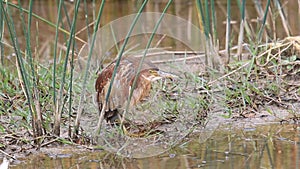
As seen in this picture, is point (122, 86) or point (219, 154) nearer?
point (219, 154)

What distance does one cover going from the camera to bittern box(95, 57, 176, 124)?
394 cm

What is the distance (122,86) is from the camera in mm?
3953

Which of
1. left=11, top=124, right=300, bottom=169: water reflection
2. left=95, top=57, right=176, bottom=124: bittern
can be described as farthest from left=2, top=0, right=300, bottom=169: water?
left=95, top=57, right=176, bottom=124: bittern

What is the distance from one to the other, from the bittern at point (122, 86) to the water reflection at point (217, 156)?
12.9 inches

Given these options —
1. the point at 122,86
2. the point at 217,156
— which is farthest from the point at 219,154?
the point at 122,86

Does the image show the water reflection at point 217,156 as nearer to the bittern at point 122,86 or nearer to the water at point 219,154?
the water at point 219,154

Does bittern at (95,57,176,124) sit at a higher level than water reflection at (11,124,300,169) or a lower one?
higher

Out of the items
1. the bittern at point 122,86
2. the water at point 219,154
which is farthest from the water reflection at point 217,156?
the bittern at point 122,86

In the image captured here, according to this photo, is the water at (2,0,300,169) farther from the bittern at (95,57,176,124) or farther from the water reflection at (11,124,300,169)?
the bittern at (95,57,176,124)

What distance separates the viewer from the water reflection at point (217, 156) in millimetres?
3432

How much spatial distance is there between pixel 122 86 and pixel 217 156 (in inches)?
27.1

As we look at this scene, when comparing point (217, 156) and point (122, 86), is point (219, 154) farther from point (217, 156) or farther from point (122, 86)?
point (122, 86)

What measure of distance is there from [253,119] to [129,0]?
5078 millimetres

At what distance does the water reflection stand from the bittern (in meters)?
0.33
